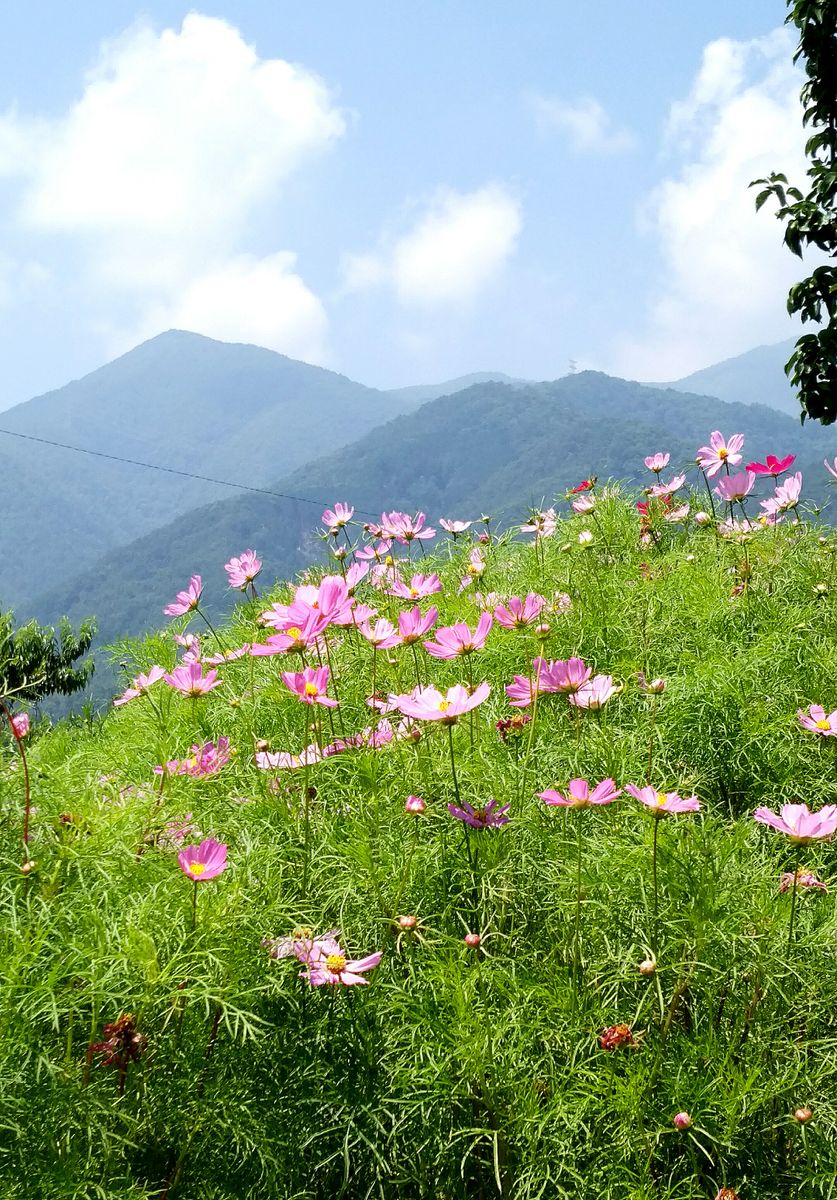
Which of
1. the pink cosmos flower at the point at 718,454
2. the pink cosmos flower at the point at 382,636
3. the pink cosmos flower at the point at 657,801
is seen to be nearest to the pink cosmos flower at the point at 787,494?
the pink cosmos flower at the point at 718,454

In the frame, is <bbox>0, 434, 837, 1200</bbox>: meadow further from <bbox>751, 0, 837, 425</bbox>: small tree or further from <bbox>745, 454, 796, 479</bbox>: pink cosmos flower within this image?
<bbox>751, 0, 837, 425</bbox>: small tree

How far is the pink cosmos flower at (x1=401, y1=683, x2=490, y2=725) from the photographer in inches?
55.1

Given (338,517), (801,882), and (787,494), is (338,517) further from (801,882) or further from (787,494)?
(801,882)

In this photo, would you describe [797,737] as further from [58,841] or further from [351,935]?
[58,841]

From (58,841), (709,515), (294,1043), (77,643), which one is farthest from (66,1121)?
(77,643)

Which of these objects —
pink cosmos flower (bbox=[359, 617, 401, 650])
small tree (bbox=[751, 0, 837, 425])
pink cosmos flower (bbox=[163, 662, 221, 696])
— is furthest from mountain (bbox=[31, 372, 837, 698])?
pink cosmos flower (bbox=[359, 617, 401, 650])

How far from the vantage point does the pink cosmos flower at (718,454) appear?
3.32 metres

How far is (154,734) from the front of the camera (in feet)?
8.16

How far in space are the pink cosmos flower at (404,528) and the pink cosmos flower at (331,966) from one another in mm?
1976

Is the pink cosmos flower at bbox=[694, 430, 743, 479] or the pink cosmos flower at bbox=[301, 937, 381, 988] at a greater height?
the pink cosmos flower at bbox=[694, 430, 743, 479]

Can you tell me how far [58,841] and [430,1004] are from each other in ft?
2.08

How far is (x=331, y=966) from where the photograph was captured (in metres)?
1.20

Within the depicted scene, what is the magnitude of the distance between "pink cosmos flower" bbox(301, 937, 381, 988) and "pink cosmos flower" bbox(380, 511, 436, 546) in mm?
1976

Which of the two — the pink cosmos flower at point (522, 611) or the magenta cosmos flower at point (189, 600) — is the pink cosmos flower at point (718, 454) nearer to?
the pink cosmos flower at point (522, 611)
